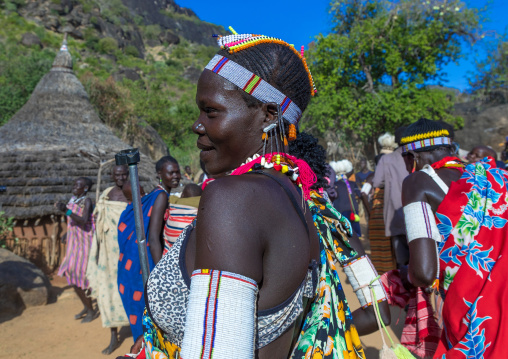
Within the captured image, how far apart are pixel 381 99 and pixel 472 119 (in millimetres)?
5214

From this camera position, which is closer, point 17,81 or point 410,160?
point 410,160

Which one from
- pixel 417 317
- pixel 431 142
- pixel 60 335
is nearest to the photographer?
pixel 417 317

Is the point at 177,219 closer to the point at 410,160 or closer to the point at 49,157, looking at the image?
the point at 410,160

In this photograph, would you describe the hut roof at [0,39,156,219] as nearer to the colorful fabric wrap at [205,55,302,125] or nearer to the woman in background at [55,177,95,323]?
the woman in background at [55,177,95,323]

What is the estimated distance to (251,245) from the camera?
0.85 metres

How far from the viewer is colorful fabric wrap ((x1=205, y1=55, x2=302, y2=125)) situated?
1095 mm

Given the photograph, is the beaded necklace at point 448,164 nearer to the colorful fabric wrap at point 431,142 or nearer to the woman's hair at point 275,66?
the colorful fabric wrap at point 431,142

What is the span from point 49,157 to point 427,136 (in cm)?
900

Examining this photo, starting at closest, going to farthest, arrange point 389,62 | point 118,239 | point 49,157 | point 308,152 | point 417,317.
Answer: point 308,152, point 417,317, point 118,239, point 49,157, point 389,62

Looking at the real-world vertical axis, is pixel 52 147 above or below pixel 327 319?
above

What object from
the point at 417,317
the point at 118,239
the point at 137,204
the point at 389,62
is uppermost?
the point at 389,62

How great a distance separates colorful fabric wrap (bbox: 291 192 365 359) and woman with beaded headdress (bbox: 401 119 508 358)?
0.92 meters

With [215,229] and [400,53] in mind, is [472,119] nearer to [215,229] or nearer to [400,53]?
[400,53]

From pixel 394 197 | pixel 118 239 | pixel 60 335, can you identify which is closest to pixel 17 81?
pixel 60 335
